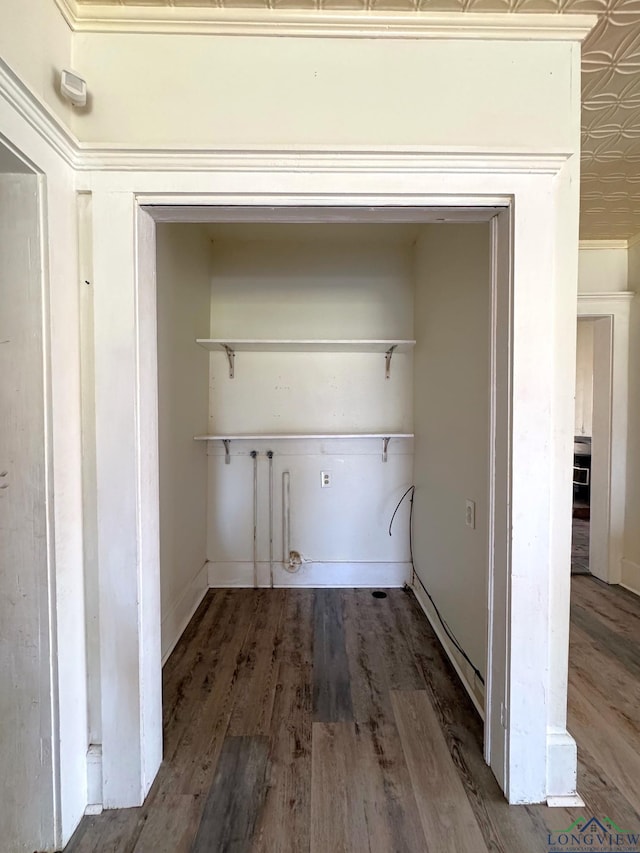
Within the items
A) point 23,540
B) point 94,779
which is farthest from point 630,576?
point 23,540

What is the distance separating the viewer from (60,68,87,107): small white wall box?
3.60 feet

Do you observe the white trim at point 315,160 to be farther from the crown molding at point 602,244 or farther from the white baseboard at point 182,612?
the crown molding at point 602,244

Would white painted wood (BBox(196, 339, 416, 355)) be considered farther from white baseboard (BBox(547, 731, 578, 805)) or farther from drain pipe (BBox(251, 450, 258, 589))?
white baseboard (BBox(547, 731, 578, 805))

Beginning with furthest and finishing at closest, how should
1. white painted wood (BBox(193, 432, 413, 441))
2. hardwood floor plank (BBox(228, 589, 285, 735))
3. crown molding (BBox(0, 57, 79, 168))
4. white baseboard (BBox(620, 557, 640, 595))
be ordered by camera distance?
white baseboard (BBox(620, 557, 640, 595)) → white painted wood (BBox(193, 432, 413, 441)) → hardwood floor plank (BBox(228, 589, 285, 735)) → crown molding (BBox(0, 57, 79, 168))

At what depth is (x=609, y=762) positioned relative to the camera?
1503mm

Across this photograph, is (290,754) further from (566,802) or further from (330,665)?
(566,802)

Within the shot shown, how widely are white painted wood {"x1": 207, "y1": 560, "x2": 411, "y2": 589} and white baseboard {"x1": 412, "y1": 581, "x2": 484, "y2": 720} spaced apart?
327mm

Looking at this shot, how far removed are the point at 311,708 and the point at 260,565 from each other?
129 cm

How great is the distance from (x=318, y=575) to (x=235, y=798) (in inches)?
65.2

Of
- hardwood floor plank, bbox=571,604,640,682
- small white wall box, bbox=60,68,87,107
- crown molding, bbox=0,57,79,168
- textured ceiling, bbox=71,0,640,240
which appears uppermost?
textured ceiling, bbox=71,0,640,240

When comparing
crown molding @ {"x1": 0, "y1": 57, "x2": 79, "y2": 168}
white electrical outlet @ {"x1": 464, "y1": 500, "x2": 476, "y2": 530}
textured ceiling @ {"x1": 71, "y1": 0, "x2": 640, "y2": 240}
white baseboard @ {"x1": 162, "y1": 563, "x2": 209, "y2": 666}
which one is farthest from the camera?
white baseboard @ {"x1": 162, "y1": 563, "x2": 209, "y2": 666}

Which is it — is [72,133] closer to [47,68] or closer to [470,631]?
[47,68]

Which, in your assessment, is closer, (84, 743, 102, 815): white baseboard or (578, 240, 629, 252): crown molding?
(84, 743, 102, 815): white baseboard

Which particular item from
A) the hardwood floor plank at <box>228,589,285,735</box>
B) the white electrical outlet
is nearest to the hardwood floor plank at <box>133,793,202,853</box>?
the hardwood floor plank at <box>228,589,285,735</box>
